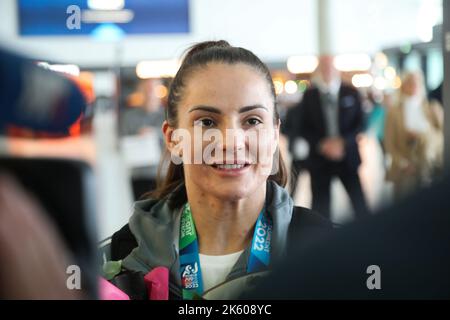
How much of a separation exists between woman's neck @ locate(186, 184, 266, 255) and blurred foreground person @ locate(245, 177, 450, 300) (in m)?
0.86

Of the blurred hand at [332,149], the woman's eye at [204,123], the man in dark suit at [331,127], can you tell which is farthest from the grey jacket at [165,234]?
the blurred hand at [332,149]

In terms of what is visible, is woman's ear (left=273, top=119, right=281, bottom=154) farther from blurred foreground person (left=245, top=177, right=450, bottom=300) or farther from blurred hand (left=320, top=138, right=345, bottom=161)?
blurred foreground person (left=245, top=177, right=450, bottom=300)

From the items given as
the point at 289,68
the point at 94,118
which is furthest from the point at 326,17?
the point at 94,118

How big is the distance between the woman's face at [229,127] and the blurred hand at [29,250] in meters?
0.70

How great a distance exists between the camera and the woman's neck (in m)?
1.29

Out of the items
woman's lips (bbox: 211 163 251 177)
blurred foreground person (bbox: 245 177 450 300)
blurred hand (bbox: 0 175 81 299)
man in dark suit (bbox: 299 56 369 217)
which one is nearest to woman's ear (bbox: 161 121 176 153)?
woman's lips (bbox: 211 163 251 177)

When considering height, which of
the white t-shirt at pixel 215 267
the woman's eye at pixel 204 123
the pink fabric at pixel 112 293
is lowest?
the pink fabric at pixel 112 293

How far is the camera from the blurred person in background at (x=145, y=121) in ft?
4.46

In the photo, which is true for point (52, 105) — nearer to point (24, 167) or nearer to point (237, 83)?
point (24, 167)

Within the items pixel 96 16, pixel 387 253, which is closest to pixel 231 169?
pixel 96 16

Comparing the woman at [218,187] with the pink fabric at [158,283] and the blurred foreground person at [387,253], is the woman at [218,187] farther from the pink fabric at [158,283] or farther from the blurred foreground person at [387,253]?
the blurred foreground person at [387,253]

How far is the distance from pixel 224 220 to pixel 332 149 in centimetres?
50

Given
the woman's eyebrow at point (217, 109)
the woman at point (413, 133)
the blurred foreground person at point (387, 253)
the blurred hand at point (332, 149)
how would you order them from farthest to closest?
the blurred hand at point (332, 149)
the woman at point (413, 133)
the woman's eyebrow at point (217, 109)
the blurred foreground person at point (387, 253)

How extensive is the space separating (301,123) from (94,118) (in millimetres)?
570
